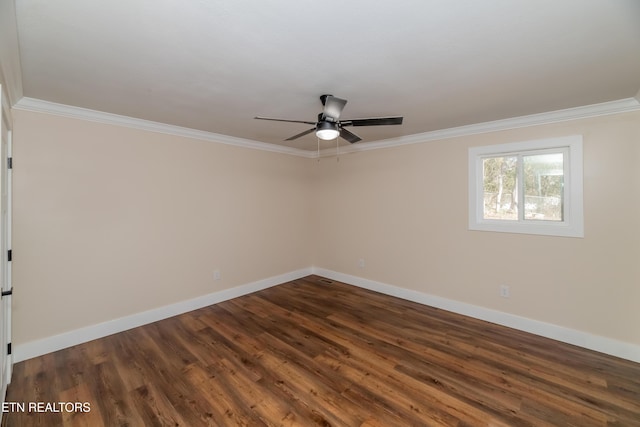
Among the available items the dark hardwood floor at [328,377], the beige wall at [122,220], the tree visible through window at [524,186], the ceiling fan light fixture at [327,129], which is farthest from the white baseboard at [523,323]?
the ceiling fan light fixture at [327,129]

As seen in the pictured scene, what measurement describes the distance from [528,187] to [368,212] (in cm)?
214

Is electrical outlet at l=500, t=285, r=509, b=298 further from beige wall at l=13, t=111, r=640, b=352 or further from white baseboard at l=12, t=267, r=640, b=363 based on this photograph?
white baseboard at l=12, t=267, r=640, b=363

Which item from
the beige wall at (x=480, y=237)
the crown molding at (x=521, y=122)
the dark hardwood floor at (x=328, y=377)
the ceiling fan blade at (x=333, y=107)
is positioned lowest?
the dark hardwood floor at (x=328, y=377)

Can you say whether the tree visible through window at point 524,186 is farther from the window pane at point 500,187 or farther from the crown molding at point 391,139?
the crown molding at point 391,139

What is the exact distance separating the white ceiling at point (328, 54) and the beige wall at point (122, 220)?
51cm

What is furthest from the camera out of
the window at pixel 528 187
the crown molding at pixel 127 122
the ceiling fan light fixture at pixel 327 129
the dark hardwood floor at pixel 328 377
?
the window at pixel 528 187

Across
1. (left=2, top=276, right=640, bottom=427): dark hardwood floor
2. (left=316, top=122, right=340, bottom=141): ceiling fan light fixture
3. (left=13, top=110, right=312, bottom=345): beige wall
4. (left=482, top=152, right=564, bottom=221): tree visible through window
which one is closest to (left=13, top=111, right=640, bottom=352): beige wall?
(left=13, top=110, right=312, bottom=345): beige wall

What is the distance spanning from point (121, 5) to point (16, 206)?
93.3 inches

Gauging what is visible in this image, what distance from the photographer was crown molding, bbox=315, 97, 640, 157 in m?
2.57

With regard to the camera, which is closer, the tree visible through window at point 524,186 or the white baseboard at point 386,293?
the white baseboard at point 386,293

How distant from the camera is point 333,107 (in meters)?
2.18

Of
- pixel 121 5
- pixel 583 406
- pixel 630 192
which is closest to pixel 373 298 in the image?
pixel 583 406

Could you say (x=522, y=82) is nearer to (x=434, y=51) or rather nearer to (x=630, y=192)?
(x=434, y=51)

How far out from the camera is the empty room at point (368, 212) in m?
1.60
